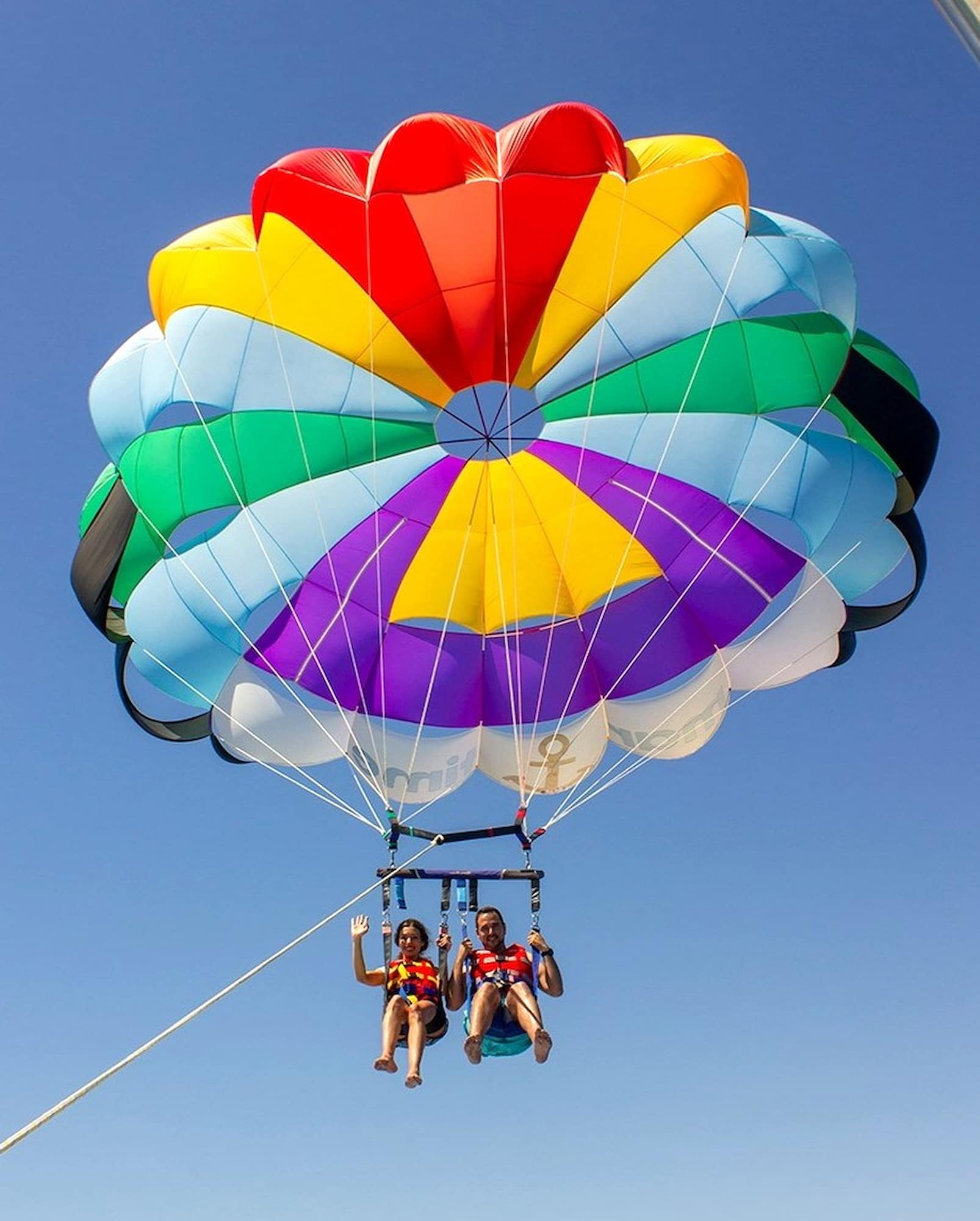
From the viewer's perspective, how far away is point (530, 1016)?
6543mm

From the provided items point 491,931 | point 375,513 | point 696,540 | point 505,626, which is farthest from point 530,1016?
point 375,513

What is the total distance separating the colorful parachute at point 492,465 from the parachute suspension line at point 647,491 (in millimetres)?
20

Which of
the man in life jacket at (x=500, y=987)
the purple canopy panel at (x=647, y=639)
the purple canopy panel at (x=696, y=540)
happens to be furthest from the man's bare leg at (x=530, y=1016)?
the purple canopy panel at (x=696, y=540)

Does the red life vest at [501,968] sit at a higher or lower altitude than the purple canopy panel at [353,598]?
lower

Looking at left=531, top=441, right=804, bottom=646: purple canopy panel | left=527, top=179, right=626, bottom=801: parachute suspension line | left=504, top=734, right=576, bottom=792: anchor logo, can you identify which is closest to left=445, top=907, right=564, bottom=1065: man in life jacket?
left=527, top=179, right=626, bottom=801: parachute suspension line

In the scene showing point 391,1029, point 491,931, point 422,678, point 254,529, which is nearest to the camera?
point 391,1029

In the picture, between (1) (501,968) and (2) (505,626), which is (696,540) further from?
(1) (501,968)

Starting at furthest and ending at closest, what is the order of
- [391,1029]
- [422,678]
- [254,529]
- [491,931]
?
[422,678] → [254,529] → [491,931] → [391,1029]

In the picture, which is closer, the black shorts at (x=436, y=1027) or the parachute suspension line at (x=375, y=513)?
the black shorts at (x=436, y=1027)

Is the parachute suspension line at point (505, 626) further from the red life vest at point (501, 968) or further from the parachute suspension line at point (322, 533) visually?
the red life vest at point (501, 968)

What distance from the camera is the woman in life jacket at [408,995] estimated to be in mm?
6457

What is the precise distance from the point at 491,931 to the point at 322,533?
2.90 m

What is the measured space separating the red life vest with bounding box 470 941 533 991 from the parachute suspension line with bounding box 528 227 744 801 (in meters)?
1.66

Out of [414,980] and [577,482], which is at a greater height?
[577,482]
